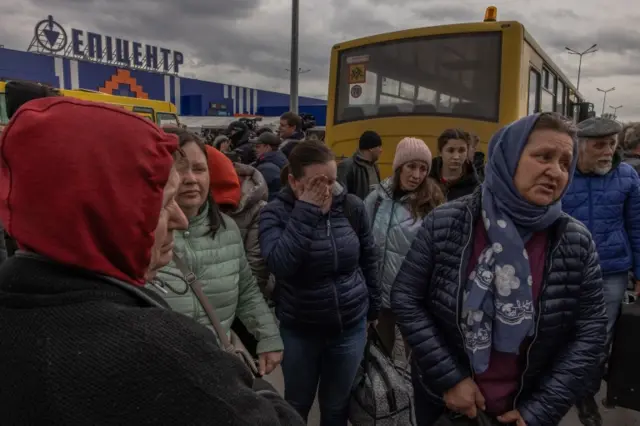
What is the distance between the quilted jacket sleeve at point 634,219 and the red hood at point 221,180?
8.77ft

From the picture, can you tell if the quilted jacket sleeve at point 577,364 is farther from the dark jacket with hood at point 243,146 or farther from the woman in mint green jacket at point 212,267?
the dark jacket with hood at point 243,146

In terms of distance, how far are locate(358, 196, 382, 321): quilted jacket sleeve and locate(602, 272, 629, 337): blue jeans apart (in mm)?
1740

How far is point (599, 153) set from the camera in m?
3.14

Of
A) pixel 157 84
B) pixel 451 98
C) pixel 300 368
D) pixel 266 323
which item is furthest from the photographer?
pixel 157 84

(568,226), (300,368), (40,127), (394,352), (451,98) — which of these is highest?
(451,98)

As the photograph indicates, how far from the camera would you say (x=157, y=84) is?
3634 cm

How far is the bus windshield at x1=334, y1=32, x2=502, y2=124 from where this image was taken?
19.3ft

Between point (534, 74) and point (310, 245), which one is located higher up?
point (534, 74)

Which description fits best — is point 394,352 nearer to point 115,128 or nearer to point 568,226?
point 568,226

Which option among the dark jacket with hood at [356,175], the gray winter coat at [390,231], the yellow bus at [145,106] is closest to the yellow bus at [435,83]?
the dark jacket with hood at [356,175]

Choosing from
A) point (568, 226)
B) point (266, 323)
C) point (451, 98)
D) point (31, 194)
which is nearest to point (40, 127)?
point (31, 194)

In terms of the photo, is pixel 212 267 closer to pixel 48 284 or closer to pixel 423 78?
pixel 48 284

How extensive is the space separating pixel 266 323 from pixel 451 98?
486 centimetres

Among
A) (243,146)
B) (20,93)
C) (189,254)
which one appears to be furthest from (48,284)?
(243,146)
